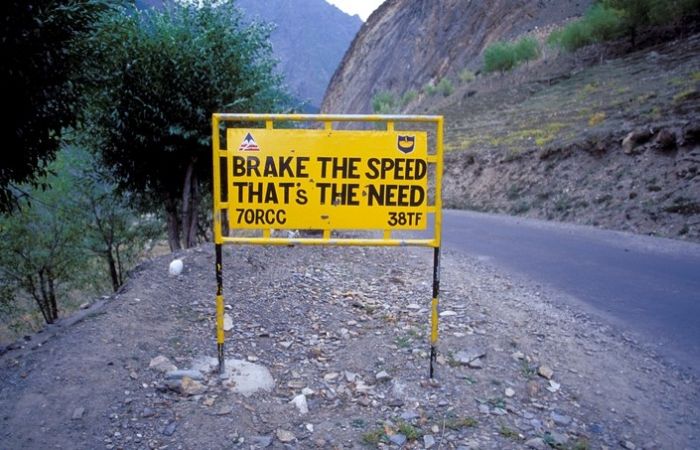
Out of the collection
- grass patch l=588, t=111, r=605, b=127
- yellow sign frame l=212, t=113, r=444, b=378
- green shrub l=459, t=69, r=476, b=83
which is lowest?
yellow sign frame l=212, t=113, r=444, b=378

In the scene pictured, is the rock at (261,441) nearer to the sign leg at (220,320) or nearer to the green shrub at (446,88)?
the sign leg at (220,320)

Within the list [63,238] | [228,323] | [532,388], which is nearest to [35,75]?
[228,323]

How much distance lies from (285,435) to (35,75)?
436cm

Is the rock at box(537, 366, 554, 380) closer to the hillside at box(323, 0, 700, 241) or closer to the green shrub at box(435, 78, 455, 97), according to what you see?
the hillside at box(323, 0, 700, 241)

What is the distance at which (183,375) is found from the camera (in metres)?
3.92

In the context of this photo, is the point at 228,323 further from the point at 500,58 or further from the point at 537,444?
the point at 500,58

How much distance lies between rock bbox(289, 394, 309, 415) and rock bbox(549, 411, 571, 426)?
1.66m

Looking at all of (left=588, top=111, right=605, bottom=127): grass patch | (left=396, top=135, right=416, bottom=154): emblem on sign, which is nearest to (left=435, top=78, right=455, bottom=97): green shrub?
(left=588, top=111, right=605, bottom=127): grass patch

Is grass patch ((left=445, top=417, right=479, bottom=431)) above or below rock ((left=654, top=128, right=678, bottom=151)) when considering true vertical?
below

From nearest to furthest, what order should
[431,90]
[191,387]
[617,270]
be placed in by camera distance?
[191,387] → [617,270] → [431,90]

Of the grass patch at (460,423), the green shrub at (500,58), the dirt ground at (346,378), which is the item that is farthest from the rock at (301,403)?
the green shrub at (500,58)

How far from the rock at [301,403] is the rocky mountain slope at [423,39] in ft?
178

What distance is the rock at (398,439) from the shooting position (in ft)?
10.7

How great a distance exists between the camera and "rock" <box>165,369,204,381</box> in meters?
3.89
